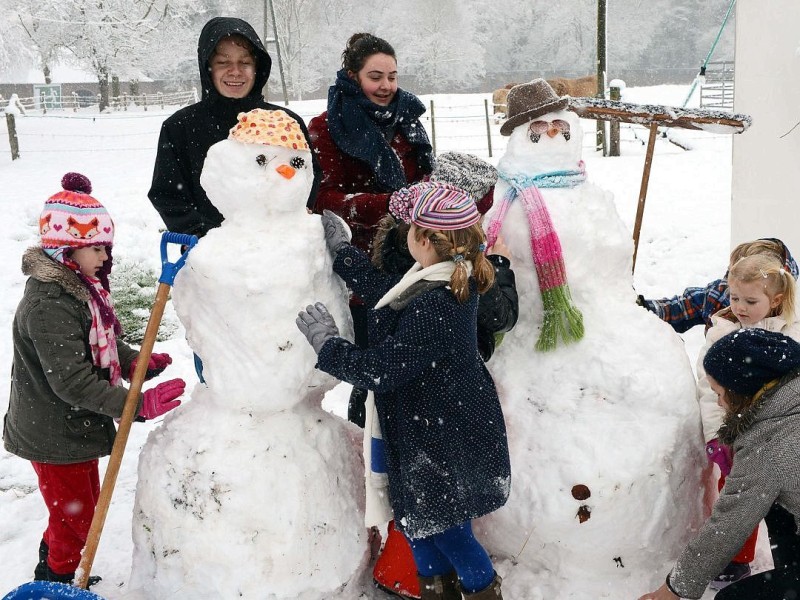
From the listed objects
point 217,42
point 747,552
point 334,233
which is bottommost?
point 747,552

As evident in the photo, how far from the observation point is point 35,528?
3.09m

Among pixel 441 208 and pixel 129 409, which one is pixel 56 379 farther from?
pixel 441 208

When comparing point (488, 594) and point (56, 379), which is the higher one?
point (56, 379)

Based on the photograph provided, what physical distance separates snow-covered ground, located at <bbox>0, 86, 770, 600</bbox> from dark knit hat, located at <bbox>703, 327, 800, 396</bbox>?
0.50 metres

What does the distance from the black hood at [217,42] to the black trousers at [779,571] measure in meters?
2.32

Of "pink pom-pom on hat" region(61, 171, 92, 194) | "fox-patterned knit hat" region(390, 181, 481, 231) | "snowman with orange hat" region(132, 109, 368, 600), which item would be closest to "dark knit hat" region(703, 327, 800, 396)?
"fox-patterned knit hat" region(390, 181, 481, 231)

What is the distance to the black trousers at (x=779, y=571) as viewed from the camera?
199cm

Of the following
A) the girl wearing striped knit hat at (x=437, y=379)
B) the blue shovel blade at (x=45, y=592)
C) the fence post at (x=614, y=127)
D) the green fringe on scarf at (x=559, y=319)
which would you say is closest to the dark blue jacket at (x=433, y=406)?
the girl wearing striped knit hat at (x=437, y=379)

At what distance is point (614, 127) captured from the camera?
10.5 m

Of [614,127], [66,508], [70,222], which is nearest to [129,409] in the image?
[66,508]

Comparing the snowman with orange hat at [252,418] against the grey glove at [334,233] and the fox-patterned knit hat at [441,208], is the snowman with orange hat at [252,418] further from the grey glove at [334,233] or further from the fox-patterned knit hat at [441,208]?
the fox-patterned knit hat at [441,208]

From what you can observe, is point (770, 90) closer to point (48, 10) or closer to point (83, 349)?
point (83, 349)

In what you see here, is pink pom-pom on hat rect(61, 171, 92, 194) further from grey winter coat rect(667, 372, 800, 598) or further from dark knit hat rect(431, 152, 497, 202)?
grey winter coat rect(667, 372, 800, 598)

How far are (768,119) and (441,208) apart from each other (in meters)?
3.12
